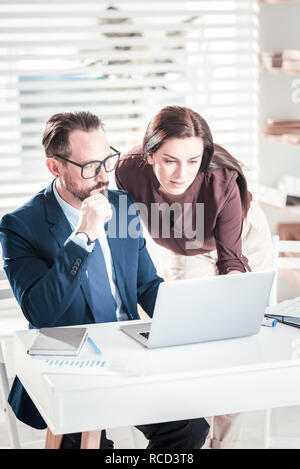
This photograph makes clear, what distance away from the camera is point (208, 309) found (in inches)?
71.8

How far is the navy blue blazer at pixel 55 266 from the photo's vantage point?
204 centimetres

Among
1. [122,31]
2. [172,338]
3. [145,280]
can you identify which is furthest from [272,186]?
[172,338]

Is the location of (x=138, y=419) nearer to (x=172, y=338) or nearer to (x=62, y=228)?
(x=172, y=338)

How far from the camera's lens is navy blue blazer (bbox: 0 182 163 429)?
2043mm

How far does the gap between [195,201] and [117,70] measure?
137cm

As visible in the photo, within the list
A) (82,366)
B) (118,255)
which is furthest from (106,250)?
(82,366)

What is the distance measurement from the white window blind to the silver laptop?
7.40ft

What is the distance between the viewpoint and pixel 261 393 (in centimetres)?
174

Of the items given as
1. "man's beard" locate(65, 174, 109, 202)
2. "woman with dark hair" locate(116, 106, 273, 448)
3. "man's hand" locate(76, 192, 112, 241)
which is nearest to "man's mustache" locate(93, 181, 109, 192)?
"man's beard" locate(65, 174, 109, 202)

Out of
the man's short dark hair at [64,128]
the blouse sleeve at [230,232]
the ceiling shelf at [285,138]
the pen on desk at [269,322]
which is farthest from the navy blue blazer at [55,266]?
the ceiling shelf at [285,138]

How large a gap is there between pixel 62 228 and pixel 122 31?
6.64 ft

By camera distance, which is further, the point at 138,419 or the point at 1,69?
the point at 1,69

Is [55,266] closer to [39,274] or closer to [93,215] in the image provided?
[39,274]

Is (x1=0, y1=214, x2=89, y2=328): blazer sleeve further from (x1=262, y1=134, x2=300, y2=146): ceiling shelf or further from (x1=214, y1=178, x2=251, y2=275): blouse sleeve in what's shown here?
(x1=262, y1=134, x2=300, y2=146): ceiling shelf
